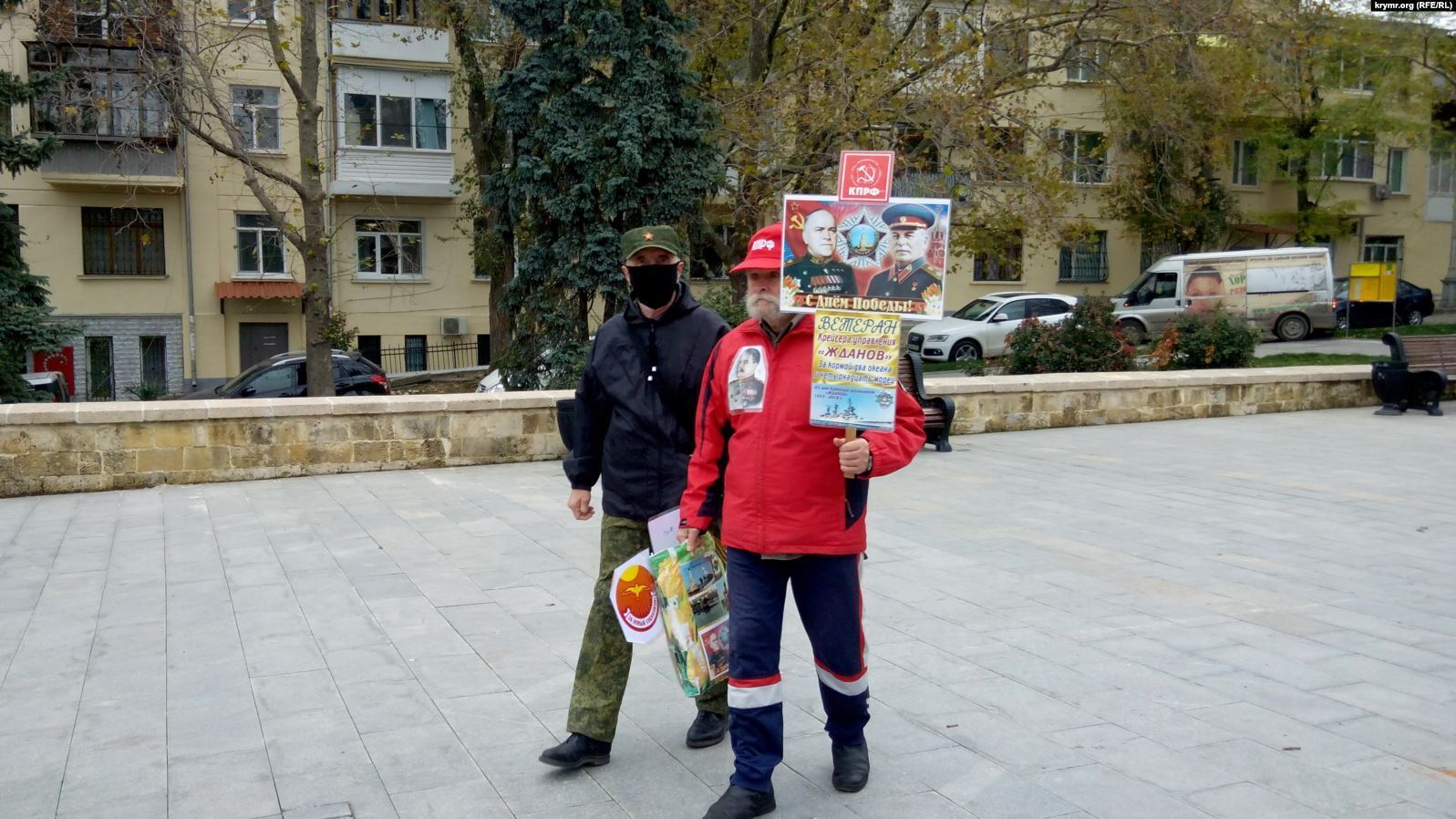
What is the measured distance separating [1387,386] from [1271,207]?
2873 centimetres

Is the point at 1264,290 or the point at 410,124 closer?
the point at 1264,290

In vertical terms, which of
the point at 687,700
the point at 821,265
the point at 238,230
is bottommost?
the point at 687,700

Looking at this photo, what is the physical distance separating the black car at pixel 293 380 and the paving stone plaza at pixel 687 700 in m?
10.9

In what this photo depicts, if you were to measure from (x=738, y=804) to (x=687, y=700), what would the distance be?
1262mm

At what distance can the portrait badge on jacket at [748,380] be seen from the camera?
3752 mm

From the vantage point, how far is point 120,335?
30.1 meters

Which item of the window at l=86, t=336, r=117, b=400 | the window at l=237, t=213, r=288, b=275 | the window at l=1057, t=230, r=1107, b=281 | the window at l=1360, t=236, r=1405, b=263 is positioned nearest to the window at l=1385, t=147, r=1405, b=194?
the window at l=1360, t=236, r=1405, b=263

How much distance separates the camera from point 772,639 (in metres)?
3.75

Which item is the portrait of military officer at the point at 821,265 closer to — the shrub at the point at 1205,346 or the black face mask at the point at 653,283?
the black face mask at the point at 653,283

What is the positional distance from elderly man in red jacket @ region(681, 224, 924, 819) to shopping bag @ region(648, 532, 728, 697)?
0.74ft

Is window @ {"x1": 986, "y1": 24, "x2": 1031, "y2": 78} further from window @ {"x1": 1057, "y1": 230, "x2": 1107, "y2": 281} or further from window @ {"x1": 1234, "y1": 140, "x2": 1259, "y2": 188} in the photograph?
window @ {"x1": 1234, "y1": 140, "x2": 1259, "y2": 188}

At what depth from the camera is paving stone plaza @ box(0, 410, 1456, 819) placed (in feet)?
12.9

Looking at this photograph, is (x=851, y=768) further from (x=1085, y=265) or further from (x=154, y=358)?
(x=1085, y=265)

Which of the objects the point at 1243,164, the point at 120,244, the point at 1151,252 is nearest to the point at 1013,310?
the point at 1151,252
